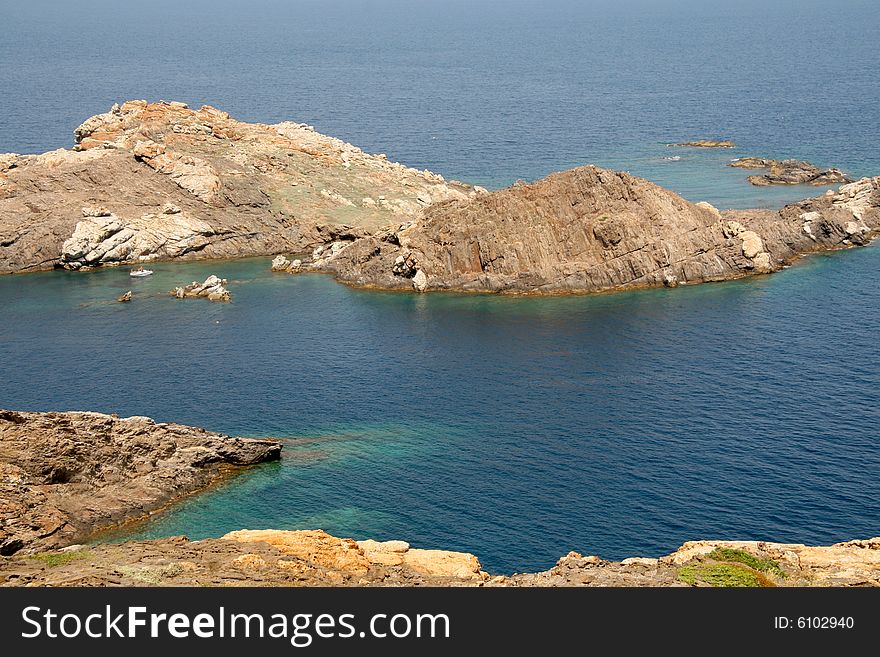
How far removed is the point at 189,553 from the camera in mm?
63750

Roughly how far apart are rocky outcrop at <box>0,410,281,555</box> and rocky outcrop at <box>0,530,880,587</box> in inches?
310

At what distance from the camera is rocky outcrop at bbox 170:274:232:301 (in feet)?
500

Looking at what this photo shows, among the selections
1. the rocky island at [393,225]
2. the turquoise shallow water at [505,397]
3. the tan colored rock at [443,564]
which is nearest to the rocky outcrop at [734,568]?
the tan colored rock at [443,564]

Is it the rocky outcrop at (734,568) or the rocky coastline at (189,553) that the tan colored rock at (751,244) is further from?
the rocky outcrop at (734,568)

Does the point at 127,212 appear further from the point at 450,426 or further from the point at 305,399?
the point at 450,426

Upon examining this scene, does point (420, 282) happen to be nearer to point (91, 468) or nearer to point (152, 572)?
point (91, 468)

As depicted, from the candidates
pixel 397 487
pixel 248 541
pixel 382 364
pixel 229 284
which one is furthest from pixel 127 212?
pixel 248 541

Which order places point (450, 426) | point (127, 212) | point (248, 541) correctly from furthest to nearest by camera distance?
1. point (127, 212)
2. point (450, 426)
3. point (248, 541)

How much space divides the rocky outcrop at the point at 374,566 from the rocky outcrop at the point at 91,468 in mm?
7876

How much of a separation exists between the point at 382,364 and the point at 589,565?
61153 millimetres

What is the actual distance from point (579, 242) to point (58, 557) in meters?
100

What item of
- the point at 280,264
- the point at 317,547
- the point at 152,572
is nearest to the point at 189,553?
the point at 152,572

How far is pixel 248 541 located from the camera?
6738cm

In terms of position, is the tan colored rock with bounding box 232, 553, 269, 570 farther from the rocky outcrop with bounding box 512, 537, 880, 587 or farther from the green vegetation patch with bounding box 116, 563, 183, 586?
the rocky outcrop with bounding box 512, 537, 880, 587
